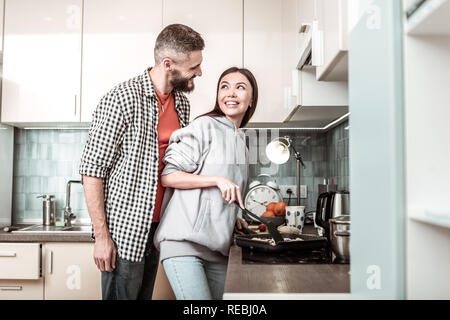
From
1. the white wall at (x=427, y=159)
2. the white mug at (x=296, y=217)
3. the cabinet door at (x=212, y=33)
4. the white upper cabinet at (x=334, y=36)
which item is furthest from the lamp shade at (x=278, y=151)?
the white wall at (x=427, y=159)

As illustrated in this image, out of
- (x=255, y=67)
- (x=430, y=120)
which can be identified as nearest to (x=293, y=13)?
(x=255, y=67)

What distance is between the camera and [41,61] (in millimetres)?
2184

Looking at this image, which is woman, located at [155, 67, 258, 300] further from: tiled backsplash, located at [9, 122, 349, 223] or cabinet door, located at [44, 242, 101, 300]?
tiled backsplash, located at [9, 122, 349, 223]

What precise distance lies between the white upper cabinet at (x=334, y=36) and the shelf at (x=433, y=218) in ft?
1.53

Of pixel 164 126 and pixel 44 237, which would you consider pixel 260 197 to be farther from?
pixel 44 237

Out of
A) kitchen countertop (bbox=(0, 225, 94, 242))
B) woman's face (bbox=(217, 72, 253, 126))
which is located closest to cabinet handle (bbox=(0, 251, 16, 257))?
kitchen countertop (bbox=(0, 225, 94, 242))

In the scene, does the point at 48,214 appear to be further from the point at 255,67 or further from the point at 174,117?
the point at 255,67

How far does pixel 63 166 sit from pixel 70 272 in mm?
743

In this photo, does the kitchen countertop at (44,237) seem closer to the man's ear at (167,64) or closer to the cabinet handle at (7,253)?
the cabinet handle at (7,253)

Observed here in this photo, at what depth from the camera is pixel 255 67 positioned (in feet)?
7.21

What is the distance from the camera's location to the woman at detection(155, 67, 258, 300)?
1.17 m

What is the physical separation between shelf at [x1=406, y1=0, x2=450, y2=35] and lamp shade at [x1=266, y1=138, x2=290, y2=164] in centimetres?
182
